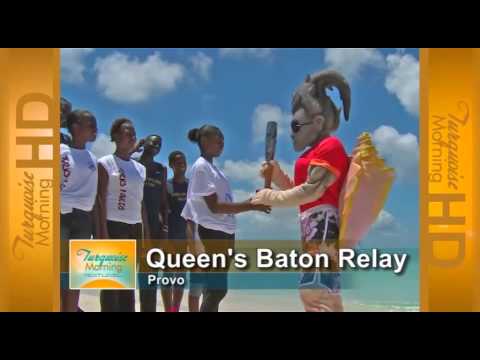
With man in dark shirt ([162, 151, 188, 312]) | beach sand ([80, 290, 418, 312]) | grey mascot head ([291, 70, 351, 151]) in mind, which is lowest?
beach sand ([80, 290, 418, 312])

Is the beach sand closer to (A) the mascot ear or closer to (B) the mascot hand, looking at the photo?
(B) the mascot hand

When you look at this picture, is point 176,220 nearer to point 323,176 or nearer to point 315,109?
point 323,176

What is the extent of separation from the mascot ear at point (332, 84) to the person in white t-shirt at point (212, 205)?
856 millimetres

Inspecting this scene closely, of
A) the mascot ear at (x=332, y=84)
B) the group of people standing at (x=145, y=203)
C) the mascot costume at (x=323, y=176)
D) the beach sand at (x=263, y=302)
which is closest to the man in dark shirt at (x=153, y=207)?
the group of people standing at (x=145, y=203)

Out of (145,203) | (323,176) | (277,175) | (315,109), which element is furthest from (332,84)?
(145,203)

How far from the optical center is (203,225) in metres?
8.09

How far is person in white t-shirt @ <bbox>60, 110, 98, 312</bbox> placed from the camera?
803 cm

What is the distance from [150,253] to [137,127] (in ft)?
3.33

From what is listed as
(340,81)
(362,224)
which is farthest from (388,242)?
(340,81)

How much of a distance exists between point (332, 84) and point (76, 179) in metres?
2.17

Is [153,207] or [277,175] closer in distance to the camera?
[277,175]

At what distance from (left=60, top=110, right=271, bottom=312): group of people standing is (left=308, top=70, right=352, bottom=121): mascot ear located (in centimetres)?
85

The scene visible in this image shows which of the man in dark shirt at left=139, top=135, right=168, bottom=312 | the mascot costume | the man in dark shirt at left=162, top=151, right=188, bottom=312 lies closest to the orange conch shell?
the mascot costume

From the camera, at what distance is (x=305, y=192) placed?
26.3 feet
